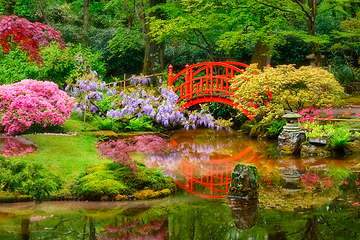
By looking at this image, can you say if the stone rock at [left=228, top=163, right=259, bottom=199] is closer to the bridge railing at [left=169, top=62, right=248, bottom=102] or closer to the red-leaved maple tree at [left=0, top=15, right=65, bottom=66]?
the red-leaved maple tree at [left=0, top=15, right=65, bottom=66]

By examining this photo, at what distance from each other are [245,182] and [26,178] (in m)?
3.60

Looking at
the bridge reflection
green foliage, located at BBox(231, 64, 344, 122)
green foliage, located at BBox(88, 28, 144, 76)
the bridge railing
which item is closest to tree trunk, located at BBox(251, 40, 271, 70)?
the bridge railing

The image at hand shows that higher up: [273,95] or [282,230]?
[273,95]

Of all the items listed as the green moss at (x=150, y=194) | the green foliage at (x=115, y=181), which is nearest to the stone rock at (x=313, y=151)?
the green foliage at (x=115, y=181)

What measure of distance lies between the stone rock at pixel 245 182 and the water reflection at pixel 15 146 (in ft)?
15.9

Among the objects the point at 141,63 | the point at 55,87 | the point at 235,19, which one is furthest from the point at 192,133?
the point at 141,63

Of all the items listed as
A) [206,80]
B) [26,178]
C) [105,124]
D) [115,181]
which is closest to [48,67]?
[105,124]

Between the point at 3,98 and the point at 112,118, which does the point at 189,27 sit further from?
the point at 3,98

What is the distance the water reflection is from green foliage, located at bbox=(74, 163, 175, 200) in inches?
91.8

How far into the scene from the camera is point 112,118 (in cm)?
1320

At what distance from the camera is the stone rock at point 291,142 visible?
11045mm

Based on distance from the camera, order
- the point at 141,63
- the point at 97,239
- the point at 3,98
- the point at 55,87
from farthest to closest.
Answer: the point at 141,63 → the point at 55,87 → the point at 3,98 → the point at 97,239

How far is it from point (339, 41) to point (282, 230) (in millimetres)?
17492

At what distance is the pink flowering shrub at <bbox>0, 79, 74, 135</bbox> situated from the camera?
35.5ft
